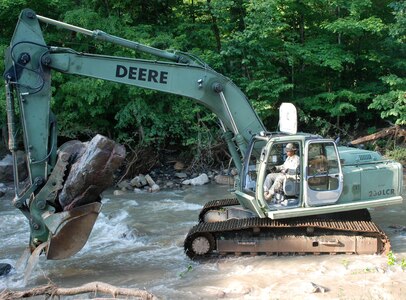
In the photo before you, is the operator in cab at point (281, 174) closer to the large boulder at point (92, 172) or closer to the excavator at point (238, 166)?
the excavator at point (238, 166)

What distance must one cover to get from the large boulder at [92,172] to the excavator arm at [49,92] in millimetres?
145

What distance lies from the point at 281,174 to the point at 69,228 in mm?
3380

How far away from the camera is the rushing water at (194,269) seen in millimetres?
6465

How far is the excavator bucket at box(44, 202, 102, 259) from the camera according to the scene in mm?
6453

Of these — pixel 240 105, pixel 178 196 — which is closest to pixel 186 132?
pixel 178 196

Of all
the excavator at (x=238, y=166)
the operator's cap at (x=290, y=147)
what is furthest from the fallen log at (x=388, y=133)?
the operator's cap at (x=290, y=147)

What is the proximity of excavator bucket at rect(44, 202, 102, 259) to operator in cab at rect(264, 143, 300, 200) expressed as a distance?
8.90 ft

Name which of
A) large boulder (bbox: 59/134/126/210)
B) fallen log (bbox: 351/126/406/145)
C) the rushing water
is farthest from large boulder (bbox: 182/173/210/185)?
large boulder (bbox: 59/134/126/210)

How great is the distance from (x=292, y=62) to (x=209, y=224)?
10016 millimetres

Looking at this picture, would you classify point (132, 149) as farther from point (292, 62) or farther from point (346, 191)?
point (346, 191)

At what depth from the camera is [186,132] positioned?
1688cm

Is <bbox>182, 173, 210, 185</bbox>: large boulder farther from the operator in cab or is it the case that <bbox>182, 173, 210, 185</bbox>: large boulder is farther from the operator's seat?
the operator's seat

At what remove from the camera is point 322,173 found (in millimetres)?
7816

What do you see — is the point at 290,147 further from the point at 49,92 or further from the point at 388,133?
the point at 388,133
